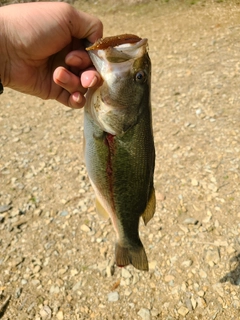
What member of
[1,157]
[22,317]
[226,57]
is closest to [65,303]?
[22,317]

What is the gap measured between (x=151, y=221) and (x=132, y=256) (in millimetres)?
1705

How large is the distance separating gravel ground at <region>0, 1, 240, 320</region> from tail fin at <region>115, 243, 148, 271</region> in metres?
1.10

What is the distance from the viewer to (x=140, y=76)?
2066mm

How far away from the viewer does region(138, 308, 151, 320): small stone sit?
11.1 ft

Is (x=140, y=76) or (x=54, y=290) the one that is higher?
(x=140, y=76)

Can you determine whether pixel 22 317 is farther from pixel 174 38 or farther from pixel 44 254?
pixel 174 38

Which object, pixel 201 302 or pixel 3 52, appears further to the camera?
pixel 201 302

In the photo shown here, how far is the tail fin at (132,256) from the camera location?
254cm

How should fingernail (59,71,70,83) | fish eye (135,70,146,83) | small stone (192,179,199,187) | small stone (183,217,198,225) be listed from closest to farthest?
fish eye (135,70,146,83), fingernail (59,71,70,83), small stone (183,217,198,225), small stone (192,179,199,187)

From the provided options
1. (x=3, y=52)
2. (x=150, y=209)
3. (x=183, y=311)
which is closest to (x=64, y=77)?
(x=3, y=52)

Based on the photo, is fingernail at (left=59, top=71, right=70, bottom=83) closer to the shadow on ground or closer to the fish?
the fish

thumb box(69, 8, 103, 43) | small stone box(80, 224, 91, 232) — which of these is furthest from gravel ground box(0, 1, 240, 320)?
thumb box(69, 8, 103, 43)

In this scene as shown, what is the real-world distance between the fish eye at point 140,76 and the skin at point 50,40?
1.13ft

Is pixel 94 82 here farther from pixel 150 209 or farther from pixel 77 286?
pixel 77 286
